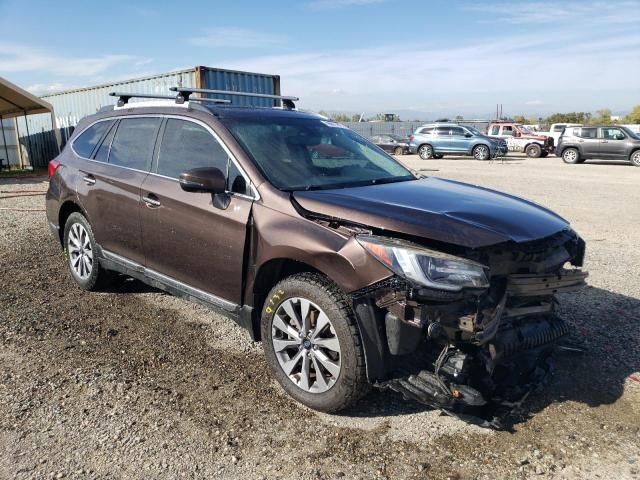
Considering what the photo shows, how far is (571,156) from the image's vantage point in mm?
25344

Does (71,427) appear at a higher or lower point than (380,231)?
lower

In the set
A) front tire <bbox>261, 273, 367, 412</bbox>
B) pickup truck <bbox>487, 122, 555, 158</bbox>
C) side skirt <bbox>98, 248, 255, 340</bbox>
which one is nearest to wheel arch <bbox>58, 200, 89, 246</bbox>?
side skirt <bbox>98, 248, 255, 340</bbox>

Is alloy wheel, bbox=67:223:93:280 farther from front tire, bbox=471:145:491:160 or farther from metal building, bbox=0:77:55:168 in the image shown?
front tire, bbox=471:145:491:160

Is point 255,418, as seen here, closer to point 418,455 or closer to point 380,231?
point 418,455

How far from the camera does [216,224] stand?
3.71 metres

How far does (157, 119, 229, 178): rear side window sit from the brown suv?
0.01 meters

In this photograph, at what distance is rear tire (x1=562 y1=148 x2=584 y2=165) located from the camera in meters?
25.2

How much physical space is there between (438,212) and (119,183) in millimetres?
2793

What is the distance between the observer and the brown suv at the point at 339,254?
291 cm

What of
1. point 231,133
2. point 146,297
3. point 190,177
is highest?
point 231,133

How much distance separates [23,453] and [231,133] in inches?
90.4

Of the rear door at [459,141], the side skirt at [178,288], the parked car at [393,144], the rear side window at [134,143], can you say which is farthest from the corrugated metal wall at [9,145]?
the side skirt at [178,288]

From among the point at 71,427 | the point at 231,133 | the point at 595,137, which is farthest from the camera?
the point at 595,137

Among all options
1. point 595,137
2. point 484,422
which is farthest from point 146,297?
point 595,137
